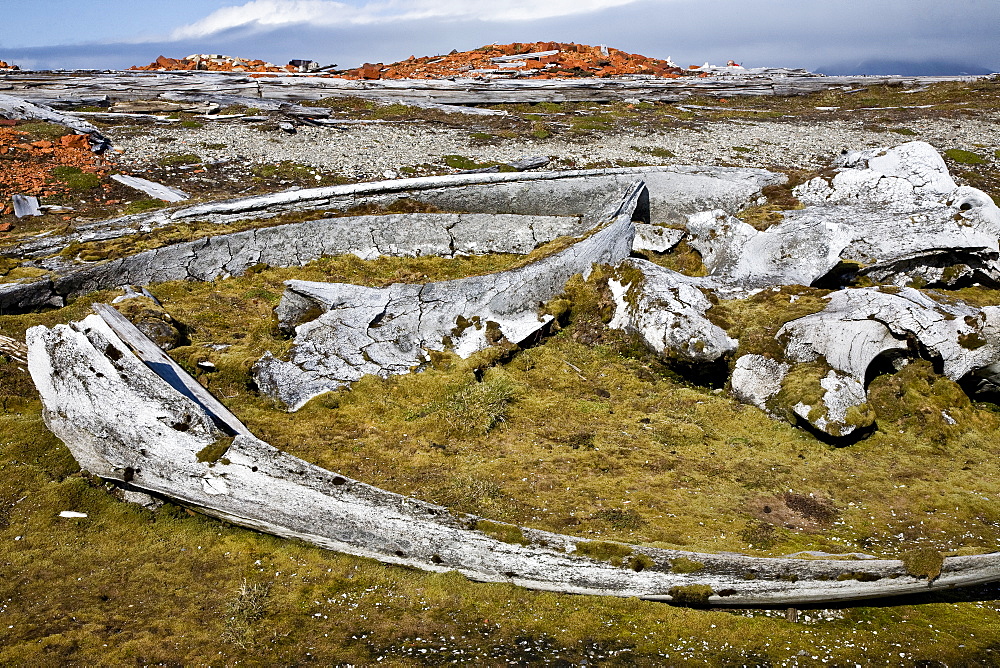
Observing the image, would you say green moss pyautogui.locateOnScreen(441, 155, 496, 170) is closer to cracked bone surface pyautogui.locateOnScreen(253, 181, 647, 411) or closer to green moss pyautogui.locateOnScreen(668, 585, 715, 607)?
cracked bone surface pyautogui.locateOnScreen(253, 181, 647, 411)

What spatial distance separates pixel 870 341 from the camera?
9.38 m

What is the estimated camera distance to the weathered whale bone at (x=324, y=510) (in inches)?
212

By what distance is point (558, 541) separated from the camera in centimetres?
563

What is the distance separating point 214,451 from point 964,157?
25.1 metres

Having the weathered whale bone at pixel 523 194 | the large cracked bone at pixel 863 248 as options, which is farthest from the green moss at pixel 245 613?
the weathered whale bone at pixel 523 194

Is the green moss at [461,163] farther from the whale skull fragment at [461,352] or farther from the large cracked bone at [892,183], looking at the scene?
the whale skull fragment at [461,352]

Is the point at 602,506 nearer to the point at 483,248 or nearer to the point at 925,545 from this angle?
the point at 925,545

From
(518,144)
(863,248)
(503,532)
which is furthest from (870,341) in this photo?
(518,144)

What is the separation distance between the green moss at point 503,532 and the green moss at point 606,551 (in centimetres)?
51

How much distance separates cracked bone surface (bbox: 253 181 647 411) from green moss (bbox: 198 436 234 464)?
208cm

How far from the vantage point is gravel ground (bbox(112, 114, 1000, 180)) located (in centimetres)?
2075

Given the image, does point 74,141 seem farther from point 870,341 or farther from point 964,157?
point 964,157

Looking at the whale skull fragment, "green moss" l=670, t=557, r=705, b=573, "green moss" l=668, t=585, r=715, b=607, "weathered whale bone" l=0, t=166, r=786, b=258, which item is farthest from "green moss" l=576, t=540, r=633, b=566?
"weathered whale bone" l=0, t=166, r=786, b=258

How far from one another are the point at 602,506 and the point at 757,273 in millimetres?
7381
